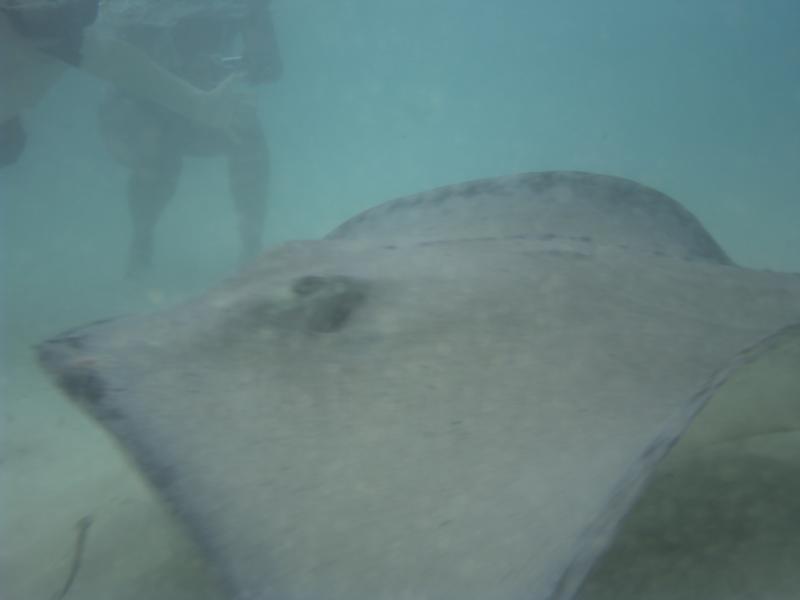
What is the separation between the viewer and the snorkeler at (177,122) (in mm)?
12336

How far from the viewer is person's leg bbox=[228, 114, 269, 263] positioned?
12.6m

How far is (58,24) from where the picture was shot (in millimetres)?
7996

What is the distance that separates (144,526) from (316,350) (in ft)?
5.05

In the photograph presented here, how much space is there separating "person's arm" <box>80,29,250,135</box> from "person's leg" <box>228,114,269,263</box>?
0.44 m

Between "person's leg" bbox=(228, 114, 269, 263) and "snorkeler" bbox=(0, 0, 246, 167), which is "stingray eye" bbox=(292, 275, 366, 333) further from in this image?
"person's leg" bbox=(228, 114, 269, 263)

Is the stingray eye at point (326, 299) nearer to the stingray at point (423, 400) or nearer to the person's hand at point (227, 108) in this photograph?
the stingray at point (423, 400)

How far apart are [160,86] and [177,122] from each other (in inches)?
36.8

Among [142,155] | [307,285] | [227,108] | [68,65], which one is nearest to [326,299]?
[307,285]

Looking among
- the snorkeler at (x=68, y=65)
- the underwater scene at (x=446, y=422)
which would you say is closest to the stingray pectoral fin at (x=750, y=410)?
the underwater scene at (x=446, y=422)

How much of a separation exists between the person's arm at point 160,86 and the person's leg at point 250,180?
0.44 m

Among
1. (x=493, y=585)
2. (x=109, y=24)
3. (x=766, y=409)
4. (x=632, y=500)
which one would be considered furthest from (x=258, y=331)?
(x=109, y=24)

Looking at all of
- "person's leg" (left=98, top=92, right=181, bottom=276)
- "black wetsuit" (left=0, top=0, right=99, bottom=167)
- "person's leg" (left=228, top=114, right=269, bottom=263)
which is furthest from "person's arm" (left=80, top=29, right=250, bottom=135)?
"black wetsuit" (left=0, top=0, right=99, bottom=167)

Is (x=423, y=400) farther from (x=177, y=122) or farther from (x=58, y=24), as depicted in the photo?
(x=177, y=122)

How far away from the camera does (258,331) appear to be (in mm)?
2027
